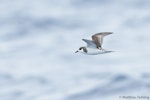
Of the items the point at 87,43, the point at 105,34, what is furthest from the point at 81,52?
the point at 105,34

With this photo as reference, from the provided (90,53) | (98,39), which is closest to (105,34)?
(98,39)

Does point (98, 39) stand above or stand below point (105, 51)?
above

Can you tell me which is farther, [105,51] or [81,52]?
[81,52]

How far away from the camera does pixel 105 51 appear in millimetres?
27578

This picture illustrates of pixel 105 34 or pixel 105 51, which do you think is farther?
pixel 105 34

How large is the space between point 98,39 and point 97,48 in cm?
134

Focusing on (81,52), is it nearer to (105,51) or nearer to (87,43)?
(87,43)

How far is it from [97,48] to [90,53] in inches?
47.7

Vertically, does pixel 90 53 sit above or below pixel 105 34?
below

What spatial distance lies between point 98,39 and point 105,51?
2728 millimetres

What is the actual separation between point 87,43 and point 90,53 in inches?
62.5

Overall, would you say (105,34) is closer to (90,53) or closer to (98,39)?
(98,39)

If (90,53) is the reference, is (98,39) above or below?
above

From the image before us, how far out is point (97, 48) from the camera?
95.2 feet
